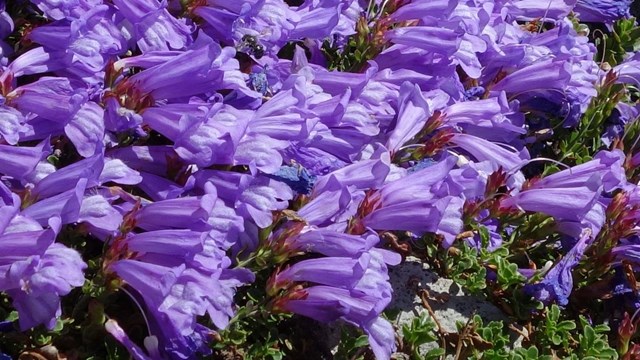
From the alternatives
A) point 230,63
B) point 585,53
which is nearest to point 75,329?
point 230,63

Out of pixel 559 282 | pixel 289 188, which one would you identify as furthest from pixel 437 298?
pixel 289 188

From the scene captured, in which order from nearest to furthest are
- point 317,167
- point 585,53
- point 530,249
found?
point 317,167, point 530,249, point 585,53

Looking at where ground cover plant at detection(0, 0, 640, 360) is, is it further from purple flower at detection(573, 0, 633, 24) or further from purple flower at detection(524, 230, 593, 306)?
purple flower at detection(573, 0, 633, 24)

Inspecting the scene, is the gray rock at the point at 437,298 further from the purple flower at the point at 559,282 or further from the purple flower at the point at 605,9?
the purple flower at the point at 605,9

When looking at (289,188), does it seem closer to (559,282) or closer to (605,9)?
(559,282)

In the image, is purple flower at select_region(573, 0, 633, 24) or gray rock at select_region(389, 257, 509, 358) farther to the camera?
purple flower at select_region(573, 0, 633, 24)

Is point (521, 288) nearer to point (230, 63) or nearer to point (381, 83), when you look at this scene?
point (381, 83)

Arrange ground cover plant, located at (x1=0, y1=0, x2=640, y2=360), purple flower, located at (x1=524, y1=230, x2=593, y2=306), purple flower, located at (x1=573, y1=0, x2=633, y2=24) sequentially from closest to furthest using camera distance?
ground cover plant, located at (x1=0, y1=0, x2=640, y2=360), purple flower, located at (x1=524, y1=230, x2=593, y2=306), purple flower, located at (x1=573, y1=0, x2=633, y2=24)

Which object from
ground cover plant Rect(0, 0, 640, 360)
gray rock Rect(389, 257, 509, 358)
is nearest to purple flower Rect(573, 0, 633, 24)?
ground cover plant Rect(0, 0, 640, 360)
